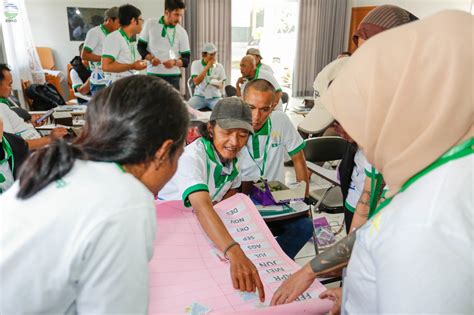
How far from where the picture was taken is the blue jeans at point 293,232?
1.93 m

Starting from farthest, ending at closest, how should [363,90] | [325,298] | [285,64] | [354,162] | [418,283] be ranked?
[285,64]
[354,162]
[325,298]
[363,90]
[418,283]

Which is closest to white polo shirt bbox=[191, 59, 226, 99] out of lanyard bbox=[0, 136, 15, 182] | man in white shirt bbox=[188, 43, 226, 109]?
man in white shirt bbox=[188, 43, 226, 109]

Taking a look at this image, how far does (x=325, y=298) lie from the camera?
111cm

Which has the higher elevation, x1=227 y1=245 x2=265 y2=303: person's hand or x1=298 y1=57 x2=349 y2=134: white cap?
x1=298 y1=57 x2=349 y2=134: white cap

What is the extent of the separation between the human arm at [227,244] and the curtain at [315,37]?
25.3 feet

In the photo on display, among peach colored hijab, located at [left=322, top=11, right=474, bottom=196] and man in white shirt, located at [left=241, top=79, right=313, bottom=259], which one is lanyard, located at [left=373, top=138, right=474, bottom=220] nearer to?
peach colored hijab, located at [left=322, top=11, right=474, bottom=196]

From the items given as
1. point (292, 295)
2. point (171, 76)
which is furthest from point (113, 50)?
point (292, 295)

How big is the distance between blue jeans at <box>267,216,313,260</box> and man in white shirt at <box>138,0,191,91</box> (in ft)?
9.71

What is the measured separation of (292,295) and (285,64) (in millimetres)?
8481

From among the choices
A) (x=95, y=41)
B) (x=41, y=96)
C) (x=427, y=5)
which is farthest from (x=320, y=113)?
(x=427, y=5)

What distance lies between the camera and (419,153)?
714 mm

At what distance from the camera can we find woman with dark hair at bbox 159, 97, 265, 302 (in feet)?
4.52

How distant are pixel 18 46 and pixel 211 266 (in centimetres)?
535

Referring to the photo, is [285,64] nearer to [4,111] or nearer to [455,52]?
[4,111]
